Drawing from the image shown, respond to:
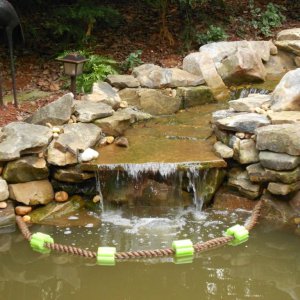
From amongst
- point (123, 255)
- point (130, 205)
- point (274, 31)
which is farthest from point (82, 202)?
point (274, 31)

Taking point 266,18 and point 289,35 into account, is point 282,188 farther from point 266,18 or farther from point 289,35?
point 266,18

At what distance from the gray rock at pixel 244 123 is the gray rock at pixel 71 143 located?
147cm

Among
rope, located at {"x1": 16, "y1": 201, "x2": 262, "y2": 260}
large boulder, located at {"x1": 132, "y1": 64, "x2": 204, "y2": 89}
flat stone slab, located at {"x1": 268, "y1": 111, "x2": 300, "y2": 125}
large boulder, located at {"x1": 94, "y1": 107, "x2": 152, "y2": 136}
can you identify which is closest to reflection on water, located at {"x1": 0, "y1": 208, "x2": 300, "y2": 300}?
rope, located at {"x1": 16, "y1": 201, "x2": 262, "y2": 260}

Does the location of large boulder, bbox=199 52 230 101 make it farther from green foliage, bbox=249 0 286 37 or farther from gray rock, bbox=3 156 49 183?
gray rock, bbox=3 156 49 183

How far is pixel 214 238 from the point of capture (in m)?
5.01

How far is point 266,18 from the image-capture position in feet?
32.3

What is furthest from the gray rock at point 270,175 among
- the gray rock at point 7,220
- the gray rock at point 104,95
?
the gray rock at point 7,220

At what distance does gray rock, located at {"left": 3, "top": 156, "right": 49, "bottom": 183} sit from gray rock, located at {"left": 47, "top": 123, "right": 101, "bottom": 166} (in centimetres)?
12

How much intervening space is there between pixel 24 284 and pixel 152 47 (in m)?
5.52

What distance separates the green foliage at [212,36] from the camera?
892 cm

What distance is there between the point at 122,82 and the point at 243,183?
262 cm

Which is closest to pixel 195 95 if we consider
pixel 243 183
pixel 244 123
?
pixel 244 123

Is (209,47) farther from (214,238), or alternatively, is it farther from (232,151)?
(214,238)

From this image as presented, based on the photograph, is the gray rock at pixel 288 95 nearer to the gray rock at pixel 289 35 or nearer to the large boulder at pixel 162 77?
the large boulder at pixel 162 77
